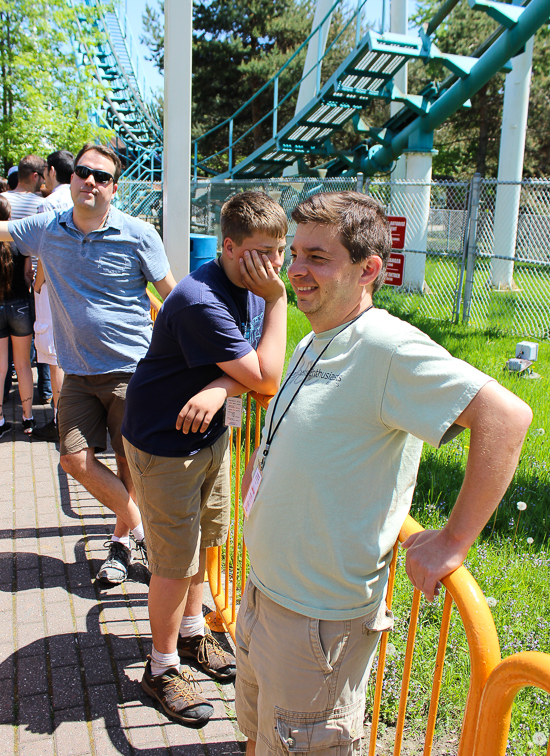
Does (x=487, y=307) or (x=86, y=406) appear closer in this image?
(x=86, y=406)

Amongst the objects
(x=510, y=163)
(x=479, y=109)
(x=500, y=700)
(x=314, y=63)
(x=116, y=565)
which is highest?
(x=479, y=109)

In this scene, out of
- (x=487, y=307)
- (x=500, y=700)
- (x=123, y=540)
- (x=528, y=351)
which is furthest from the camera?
(x=487, y=307)

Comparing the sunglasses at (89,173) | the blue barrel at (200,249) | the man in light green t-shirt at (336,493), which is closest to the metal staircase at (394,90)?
→ the blue barrel at (200,249)

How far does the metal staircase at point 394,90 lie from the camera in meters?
11.2

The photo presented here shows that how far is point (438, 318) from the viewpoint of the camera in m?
11.0

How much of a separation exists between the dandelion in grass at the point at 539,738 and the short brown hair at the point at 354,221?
1760 mm

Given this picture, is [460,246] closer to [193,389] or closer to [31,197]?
[31,197]

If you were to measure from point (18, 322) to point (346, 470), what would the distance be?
4687 millimetres

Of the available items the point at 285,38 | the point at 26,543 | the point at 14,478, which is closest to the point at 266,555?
the point at 26,543

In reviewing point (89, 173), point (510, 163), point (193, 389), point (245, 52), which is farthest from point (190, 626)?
point (245, 52)

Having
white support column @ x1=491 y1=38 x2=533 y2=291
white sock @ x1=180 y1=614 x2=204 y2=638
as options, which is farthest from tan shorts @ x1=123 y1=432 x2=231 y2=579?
white support column @ x1=491 y1=38 x2=533 y2=291

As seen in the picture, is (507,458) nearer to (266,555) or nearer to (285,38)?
(266,555)

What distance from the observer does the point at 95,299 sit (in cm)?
326

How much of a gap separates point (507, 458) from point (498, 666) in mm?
410
